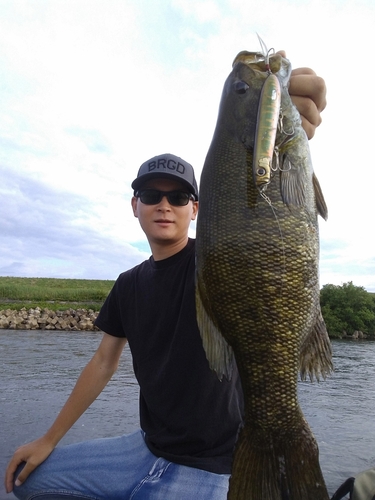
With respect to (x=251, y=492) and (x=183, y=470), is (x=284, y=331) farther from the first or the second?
(x=183, y=470)

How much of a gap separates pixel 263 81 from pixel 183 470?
217cm

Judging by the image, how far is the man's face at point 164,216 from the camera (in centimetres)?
293

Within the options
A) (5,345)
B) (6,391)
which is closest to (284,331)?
(6,391)

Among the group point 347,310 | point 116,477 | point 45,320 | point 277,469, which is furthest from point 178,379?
point 347,310

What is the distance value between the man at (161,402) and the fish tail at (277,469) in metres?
0.70

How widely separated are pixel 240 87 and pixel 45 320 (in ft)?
67.0

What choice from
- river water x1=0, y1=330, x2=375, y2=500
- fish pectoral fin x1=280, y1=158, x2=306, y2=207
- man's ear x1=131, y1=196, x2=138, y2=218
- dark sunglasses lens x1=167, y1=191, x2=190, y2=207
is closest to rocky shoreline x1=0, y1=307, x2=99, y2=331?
river water x1=0, y1=330, x2=375, y2=500

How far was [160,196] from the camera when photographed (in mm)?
2932

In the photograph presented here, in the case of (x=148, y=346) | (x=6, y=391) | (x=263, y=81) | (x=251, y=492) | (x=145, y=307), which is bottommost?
(x=6, y=391)

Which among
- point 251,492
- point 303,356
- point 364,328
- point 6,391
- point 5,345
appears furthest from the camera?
point 364,328

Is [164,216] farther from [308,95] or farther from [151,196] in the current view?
[308,95]

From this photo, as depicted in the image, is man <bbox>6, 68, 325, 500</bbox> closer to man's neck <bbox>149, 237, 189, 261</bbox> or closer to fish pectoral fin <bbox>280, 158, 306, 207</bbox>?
man's neck <bbox>149, 237, 189, 261</bbox>

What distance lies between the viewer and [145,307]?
3.12 m

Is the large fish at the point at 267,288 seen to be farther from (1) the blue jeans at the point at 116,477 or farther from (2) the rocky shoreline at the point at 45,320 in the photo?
(2) the rocky shoreline at the point at 45,320
